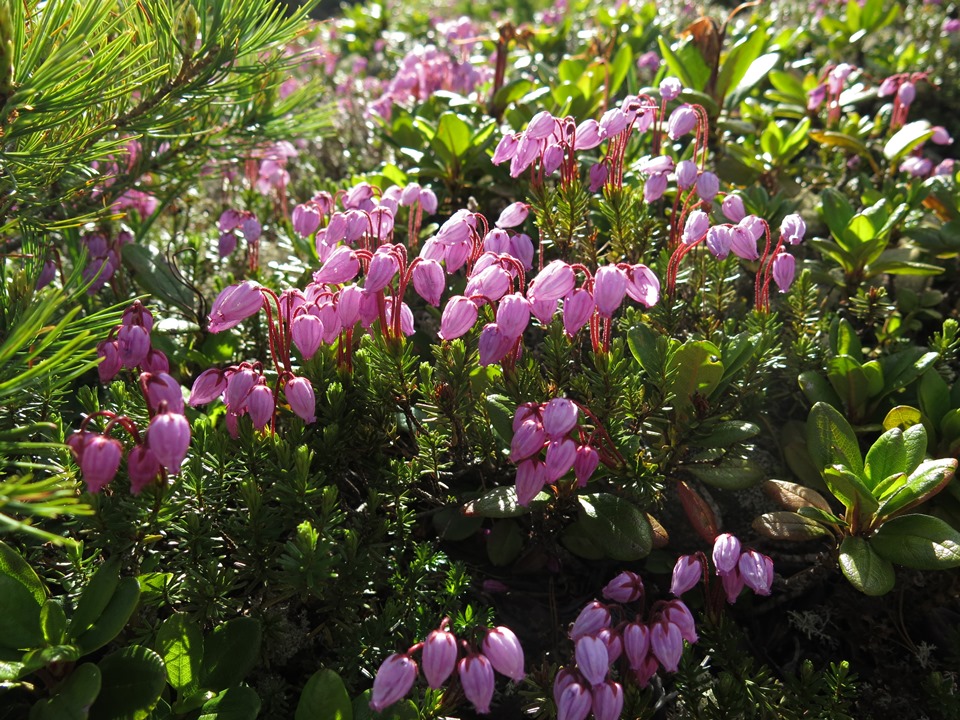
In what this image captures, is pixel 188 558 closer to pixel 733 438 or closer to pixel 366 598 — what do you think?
pixel 366 598

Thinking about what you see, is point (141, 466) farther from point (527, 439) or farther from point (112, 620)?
point (527, 439)

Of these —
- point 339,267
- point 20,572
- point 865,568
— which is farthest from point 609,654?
point 20,572

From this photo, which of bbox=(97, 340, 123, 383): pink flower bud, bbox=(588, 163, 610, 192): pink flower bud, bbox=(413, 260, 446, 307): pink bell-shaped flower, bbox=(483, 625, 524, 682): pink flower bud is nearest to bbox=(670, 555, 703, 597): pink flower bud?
bbox=(483, 625, 524, 682): pink flower bud

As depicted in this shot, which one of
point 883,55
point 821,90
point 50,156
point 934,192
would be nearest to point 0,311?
point 50,156

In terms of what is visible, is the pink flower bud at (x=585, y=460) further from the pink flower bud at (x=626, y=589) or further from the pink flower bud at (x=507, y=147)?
the pink flower bud at (x=507, y=147)

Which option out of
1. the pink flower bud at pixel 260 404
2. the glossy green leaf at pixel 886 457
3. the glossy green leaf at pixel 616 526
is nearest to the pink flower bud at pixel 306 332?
the pink flower bud at pixel 260 404

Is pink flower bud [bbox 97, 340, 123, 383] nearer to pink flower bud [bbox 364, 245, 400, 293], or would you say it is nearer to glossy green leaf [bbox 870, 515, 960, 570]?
pink flower bud [bbox 364, 245, 400, 293]
